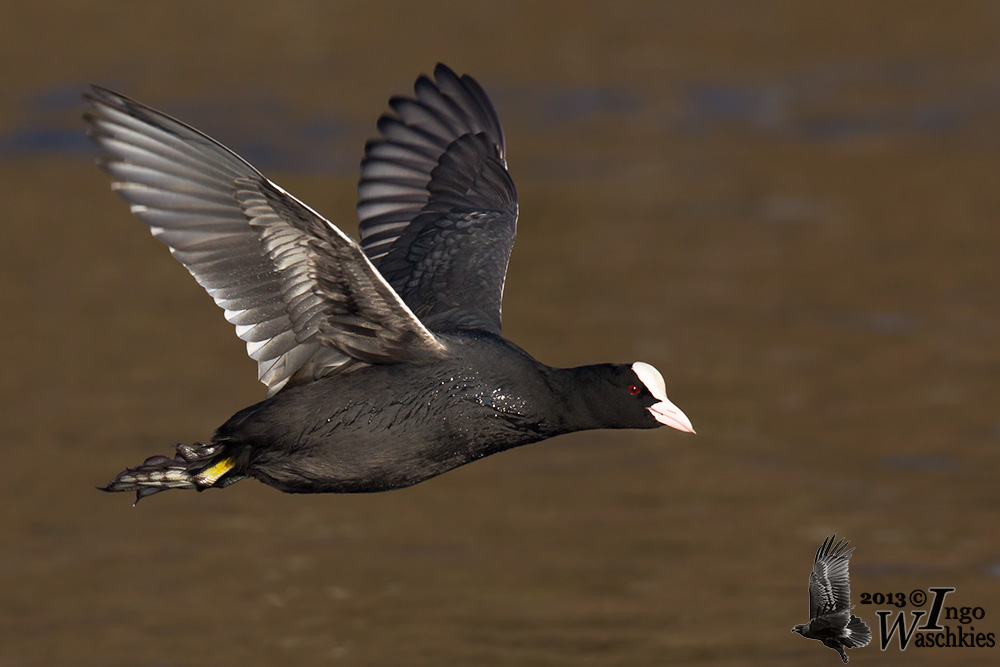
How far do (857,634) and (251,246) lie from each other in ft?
15.4

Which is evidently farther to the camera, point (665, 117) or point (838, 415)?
point (665, 117)

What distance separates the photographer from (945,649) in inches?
423

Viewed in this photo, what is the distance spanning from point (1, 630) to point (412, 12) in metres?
14.2

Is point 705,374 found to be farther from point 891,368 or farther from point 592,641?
point 592,641

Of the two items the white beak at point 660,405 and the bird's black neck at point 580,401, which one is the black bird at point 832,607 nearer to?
the white beak at point 660,405

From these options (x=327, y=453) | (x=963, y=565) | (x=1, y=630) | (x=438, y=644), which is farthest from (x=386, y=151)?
(x=963, y=565)

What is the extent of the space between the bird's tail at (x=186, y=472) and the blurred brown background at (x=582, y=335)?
287cm

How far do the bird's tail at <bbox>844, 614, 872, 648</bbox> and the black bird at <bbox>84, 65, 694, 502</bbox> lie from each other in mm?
2868

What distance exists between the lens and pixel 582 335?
15.2 meters

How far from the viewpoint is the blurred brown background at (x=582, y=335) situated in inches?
440

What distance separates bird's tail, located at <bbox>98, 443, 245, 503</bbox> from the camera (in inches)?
308
